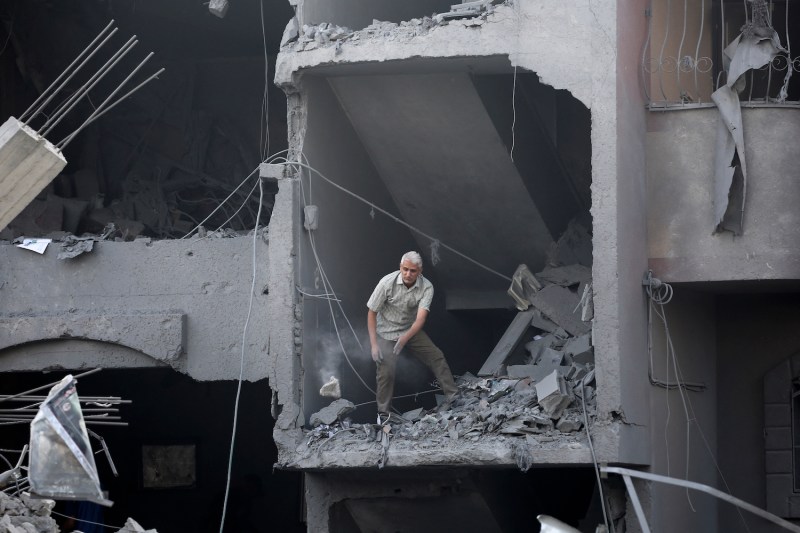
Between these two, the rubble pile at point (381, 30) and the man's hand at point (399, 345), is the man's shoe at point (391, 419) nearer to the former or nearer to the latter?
the man's hand at point (399, 345)

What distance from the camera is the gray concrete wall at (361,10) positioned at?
36.6 ft

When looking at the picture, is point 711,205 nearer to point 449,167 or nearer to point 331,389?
point 449,167

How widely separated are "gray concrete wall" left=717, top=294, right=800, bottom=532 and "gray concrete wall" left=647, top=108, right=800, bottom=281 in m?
2.06

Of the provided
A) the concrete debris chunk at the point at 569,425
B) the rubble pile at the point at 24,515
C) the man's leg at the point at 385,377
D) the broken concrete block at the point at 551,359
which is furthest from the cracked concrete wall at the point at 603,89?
the rubble pile at the point at 24,515

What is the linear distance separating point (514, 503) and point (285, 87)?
459 centimetres

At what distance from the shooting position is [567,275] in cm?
1219

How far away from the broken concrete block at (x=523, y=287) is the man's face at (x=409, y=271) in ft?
5.50

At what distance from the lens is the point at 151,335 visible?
11.5 metres

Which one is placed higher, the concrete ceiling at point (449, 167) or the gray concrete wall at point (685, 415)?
the concrete ceiling at point (449, 167)

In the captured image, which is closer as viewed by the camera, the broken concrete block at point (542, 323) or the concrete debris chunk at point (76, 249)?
the concrete debris chunk at point (76, 249)

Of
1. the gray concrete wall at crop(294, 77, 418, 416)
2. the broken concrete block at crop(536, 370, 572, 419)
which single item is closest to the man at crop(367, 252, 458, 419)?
the gray concrete wall at crop(294, 77, 418, 416)

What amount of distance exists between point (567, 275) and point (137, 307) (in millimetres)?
4107

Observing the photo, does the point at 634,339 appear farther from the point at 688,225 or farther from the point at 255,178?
the point at 255,178

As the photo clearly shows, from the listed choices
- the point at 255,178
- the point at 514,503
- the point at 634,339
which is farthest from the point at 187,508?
the point at 634,339
